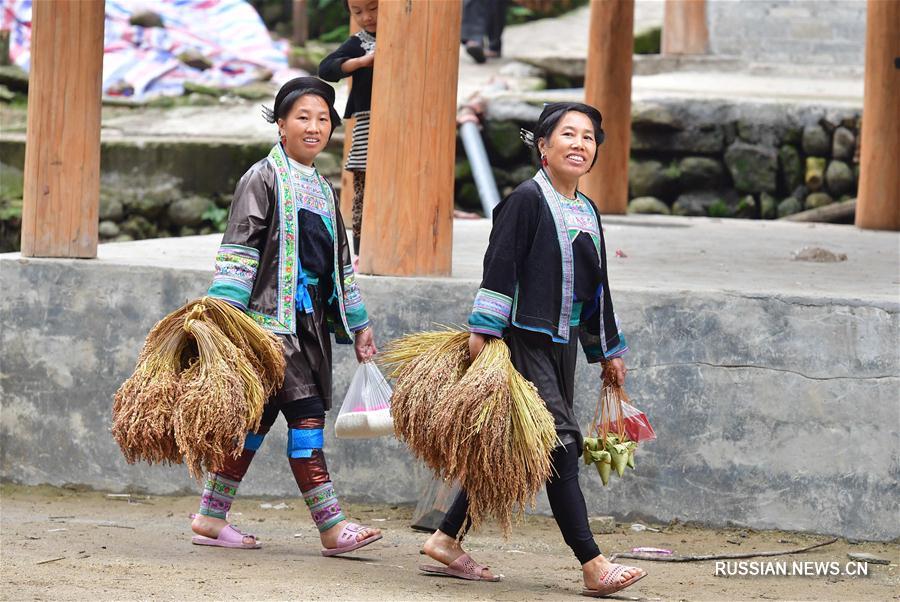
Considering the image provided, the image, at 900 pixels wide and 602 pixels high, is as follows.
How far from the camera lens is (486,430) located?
13.3 feet

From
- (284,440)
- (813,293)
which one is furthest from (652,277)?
(284,440)

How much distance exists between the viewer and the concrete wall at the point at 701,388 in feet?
17.5

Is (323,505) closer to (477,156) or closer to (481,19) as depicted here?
(477,156)

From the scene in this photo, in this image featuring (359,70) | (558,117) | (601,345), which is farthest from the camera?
(359,70)

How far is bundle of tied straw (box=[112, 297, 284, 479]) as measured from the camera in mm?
4219

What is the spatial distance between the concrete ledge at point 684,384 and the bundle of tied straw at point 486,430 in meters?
1.37

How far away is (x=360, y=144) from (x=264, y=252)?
1610 mm

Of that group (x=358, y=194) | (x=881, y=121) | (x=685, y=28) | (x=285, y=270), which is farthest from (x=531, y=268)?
(x=685, y=28)

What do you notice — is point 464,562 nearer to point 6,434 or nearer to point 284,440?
point 284,440

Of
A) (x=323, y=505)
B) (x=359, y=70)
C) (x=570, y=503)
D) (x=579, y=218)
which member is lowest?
(x=323, y=505)

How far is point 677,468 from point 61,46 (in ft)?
10.5

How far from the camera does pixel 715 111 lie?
39.5 feet

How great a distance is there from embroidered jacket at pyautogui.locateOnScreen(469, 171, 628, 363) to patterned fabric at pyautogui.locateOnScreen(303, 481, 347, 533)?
2.79ft

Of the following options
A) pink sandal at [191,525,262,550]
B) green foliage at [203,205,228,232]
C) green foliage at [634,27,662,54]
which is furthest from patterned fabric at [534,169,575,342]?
green foliage at [634,27,662,54]
